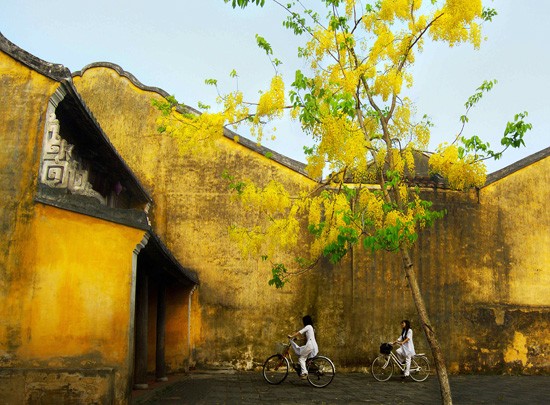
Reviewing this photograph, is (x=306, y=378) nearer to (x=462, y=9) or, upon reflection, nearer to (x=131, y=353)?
(x=131, y=353)

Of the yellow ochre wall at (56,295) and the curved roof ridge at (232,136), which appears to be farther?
the curved roof ridge at (232,136)

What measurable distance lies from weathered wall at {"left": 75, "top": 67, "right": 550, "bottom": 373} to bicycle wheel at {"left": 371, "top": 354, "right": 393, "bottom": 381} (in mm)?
680

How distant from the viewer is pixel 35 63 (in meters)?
8.16

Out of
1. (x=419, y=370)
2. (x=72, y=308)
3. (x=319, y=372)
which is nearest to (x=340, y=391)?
(x=319, y=372)

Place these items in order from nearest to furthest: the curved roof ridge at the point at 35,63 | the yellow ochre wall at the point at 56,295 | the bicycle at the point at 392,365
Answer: the yellow ochre wall at the point at 56,295 < the curved roof ridge at the point at 35,63 < the bicycle at the point at 392,365

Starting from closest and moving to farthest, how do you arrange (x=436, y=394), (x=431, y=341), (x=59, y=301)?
(x=59, y=301)
(x=431, y=341)
(x=436, y=394)

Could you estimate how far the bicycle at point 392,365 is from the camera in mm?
12836

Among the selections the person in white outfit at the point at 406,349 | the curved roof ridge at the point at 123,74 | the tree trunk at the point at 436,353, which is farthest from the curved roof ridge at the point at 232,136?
the tree trunk at the point at 436,353

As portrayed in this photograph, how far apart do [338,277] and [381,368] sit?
2.37m

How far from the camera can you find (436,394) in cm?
1078

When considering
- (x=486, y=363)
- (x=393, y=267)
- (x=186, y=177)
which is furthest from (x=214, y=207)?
(x=486, y=363)

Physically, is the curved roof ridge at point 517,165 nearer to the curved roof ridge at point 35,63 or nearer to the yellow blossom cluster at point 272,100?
the yellow blossom cluster at point 272,100

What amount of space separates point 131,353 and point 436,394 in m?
5.92

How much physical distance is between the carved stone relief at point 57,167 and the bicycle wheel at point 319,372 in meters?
5.71
